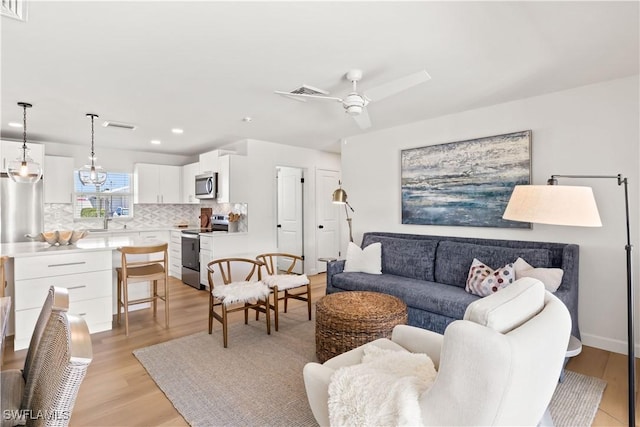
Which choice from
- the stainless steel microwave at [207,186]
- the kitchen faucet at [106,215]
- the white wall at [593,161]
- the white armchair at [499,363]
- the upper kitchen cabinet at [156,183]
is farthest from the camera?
the upper kitchen cabinet at [156,183]

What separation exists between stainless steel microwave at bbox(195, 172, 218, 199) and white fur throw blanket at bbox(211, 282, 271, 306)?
2.41 metres

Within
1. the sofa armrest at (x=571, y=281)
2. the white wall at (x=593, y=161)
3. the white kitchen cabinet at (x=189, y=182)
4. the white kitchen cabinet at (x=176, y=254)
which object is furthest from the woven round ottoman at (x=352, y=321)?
the white kitchen cabinet at (x=189, y=182)

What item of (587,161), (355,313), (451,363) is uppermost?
(587,161)

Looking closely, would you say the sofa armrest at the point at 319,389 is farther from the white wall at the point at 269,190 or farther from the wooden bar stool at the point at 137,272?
the white wall at the point at 269,190

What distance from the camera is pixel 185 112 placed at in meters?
3.65

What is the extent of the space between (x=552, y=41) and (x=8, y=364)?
4803mm

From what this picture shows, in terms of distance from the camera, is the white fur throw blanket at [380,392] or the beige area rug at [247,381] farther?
the beige area rug at [247,381]

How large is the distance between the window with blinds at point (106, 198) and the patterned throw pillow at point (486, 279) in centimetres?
589

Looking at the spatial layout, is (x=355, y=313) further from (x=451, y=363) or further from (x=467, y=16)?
(x=467, y=16)

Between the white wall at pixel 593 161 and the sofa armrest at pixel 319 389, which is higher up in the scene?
the white wall at pixel 593 161

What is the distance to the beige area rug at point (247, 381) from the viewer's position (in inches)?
77.5

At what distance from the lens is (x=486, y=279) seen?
288cm

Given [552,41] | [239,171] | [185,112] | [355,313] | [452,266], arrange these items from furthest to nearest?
1. [239,171]
2. [185,112]
3. [452,266]
4. [355,313]
5. [552,41]

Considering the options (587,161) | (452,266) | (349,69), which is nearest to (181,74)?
(349,69)
